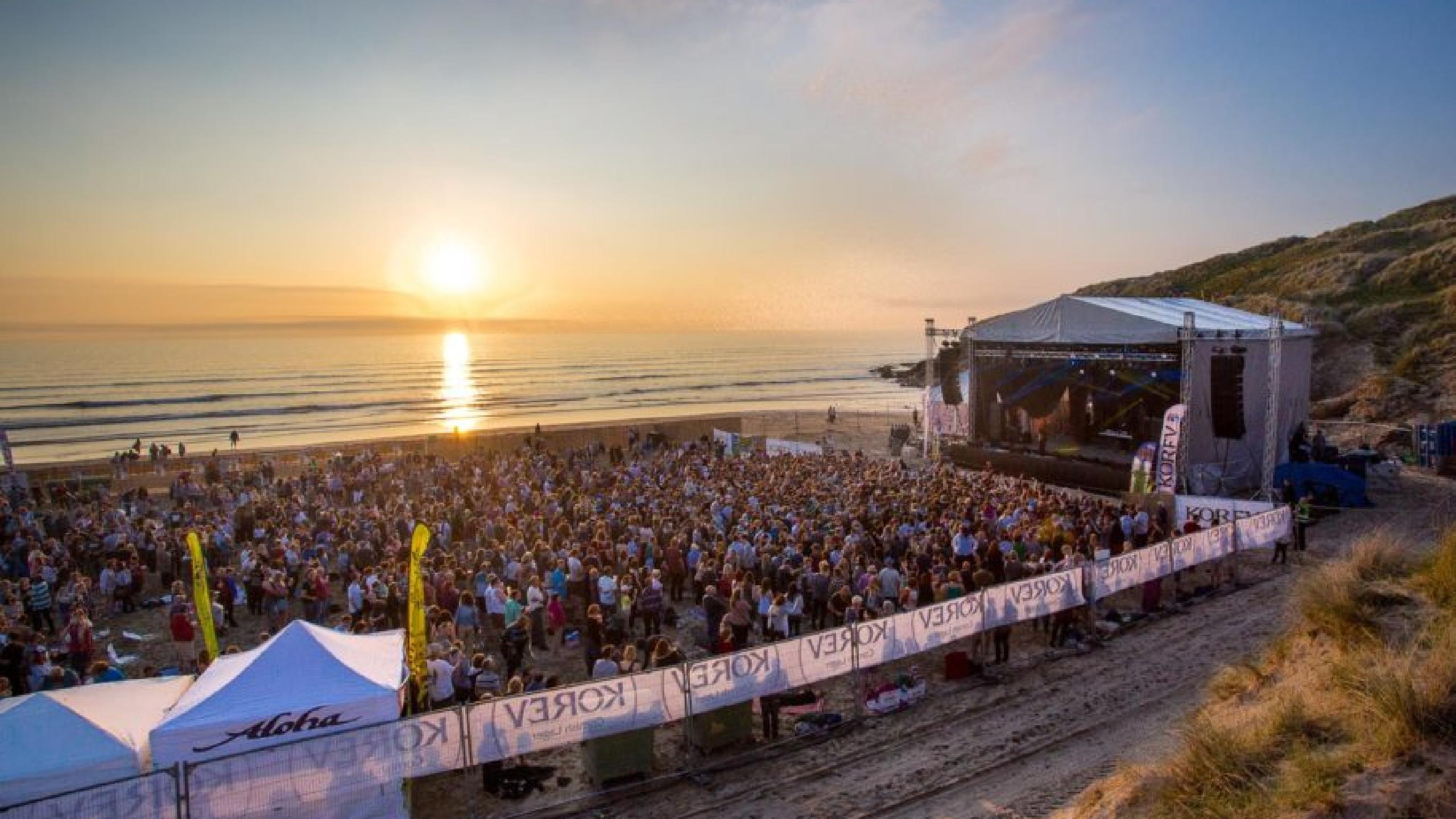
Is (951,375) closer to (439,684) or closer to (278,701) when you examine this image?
(439,684)

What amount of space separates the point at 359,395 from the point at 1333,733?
83401 millimetres

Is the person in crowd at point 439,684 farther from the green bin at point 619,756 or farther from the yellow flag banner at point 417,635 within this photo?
the green bin at point 619,756

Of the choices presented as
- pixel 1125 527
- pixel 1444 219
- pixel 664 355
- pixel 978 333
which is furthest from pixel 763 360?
pixel 1125 527

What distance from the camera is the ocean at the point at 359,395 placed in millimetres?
53438

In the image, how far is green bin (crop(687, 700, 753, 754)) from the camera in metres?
8.68

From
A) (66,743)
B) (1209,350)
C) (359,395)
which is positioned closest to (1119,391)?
(1209,350)

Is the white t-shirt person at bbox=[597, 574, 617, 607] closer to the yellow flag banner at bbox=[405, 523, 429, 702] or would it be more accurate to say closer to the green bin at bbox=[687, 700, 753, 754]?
the yellow flag banner at bbox=[405, 523, 429, 702]

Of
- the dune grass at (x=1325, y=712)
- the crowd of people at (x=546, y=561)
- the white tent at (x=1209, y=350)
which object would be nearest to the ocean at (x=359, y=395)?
the crowd of people at (x=546, y=561)

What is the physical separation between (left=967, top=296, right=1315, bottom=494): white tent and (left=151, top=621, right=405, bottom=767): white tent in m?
19.1

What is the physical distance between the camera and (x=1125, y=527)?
15102mm

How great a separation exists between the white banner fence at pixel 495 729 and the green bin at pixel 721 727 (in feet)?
0.66

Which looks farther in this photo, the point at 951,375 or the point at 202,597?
the point at 951,375

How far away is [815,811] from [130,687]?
6.46 meters

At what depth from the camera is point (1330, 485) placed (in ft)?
63.8
